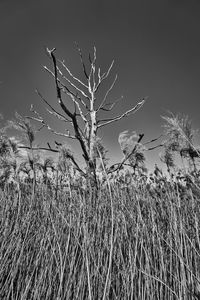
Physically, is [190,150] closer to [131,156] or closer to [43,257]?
[131,156]

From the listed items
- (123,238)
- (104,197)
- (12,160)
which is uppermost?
(12,160)

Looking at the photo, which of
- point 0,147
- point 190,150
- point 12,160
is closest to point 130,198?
point 190,150

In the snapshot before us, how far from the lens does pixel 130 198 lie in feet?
8.55

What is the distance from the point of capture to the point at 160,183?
272cm

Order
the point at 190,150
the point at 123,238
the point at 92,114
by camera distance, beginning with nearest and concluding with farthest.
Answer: the point at 123,238 → the point at 190,150 → the point at 92,114

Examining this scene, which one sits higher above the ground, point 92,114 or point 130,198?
point 92,114

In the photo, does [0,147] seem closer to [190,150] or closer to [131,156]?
[131,156]

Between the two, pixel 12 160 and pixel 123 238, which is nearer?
pixel 123 238

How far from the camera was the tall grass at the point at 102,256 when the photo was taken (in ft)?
4.28

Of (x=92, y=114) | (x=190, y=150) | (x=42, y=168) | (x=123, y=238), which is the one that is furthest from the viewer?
(x=92, y=114)

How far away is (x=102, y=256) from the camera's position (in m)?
1.57

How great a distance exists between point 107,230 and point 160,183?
3.89 ft

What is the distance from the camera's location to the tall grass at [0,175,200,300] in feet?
4.28

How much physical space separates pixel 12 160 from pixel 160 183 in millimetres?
2532
